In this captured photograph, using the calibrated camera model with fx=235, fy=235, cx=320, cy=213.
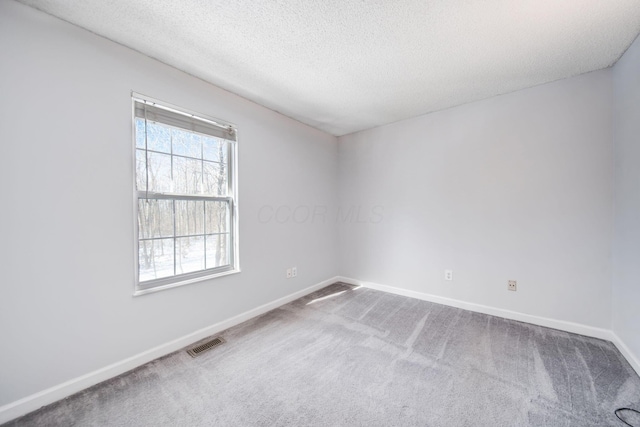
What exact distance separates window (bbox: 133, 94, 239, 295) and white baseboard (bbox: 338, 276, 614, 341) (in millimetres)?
2241

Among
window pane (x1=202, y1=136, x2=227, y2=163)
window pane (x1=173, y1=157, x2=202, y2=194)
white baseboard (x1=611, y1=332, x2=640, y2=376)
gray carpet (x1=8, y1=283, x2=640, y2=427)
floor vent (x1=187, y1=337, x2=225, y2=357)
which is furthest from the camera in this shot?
window pane (x1=202, y1=136, x2=227, y2=163)

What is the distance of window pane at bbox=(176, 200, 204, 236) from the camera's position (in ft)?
6.89

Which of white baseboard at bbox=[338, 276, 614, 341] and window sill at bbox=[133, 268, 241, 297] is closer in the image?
window sill at bbox=[133, 268, 241, 297]

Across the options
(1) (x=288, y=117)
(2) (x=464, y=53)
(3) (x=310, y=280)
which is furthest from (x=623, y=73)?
(3) (x=310, y=280)

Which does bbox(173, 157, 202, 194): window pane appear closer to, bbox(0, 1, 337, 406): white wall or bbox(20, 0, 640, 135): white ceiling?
bbox(0, 1, 337, 406): white wall

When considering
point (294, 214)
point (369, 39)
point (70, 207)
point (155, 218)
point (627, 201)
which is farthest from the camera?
point (294, 214)

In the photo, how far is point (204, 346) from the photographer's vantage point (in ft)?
6.73

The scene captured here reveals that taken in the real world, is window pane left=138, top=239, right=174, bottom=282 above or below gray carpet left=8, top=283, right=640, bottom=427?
above

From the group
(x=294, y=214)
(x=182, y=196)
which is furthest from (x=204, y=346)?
(x=294, y=214)

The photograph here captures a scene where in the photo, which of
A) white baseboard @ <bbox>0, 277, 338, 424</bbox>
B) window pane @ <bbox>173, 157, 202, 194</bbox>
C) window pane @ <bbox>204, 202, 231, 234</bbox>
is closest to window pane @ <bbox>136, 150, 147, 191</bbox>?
window pane @ <bbox>173, 157, 202, 194</bbox>

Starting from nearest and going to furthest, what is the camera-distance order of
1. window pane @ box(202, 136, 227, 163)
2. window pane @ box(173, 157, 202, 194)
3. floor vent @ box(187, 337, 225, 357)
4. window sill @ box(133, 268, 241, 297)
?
window sill @ box(133, 268, 241, 297)
floor vent @ box(187, 337, 225, 357)
window pane @ box(173, 157, 202, 194)
window pane @ box(202, 136, 227, 163)

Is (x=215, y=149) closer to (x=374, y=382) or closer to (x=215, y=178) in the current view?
(x=215, y=178)

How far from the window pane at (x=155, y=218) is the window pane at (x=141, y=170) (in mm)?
118

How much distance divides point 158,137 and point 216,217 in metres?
0.85
